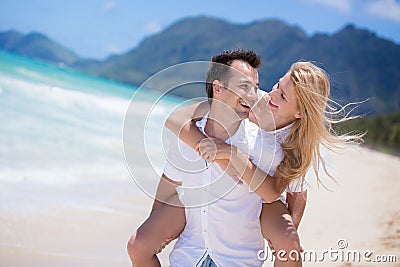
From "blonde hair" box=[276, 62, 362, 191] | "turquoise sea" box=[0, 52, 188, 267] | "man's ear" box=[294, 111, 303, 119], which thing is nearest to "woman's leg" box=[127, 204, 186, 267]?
"turquoise sea" box=[0, 52, 188, 267]

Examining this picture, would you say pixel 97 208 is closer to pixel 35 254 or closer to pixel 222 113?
pixel 35 254

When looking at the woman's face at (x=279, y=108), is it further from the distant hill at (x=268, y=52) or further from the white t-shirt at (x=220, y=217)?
the distant hill at (x=268, y=52)

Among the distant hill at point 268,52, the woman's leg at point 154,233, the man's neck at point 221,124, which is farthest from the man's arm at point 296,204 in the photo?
the distant hill at point 268,52

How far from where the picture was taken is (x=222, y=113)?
313 cm

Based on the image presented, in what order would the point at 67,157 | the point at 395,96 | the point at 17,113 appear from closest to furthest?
1. the point at 67,157
2. the point at 17,113
3. the point at 395,96

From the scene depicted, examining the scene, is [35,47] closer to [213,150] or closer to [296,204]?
[296,204]

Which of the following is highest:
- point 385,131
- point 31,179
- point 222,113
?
point 222,113

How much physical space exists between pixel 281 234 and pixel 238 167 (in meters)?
0.46

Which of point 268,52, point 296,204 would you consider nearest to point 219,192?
point 296,204

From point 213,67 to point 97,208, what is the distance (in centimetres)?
308

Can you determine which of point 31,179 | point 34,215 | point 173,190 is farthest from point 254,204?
point 31,179

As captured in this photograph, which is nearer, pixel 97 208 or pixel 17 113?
pixel 97 208

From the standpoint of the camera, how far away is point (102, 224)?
5.18 metres

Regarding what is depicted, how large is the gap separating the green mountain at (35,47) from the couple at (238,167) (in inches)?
5487
